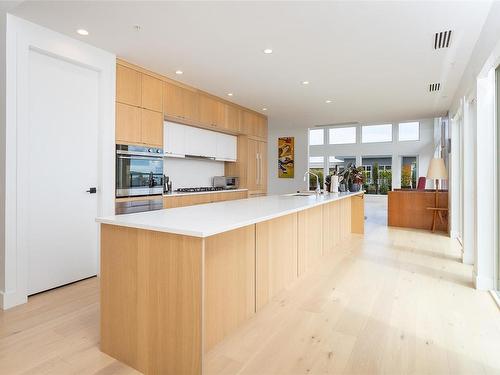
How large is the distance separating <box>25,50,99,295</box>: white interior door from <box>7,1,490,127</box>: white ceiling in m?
0.50

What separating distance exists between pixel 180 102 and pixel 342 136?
8975mm

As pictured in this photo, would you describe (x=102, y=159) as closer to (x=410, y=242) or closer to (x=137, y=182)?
(x=137, y=182)

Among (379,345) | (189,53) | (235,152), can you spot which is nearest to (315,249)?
(379,345)

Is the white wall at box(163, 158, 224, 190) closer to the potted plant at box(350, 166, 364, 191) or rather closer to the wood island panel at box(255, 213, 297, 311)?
the potted plant at box(350, 166, 364, 191)

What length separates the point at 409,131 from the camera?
1097 cm

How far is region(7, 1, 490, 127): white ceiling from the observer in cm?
261

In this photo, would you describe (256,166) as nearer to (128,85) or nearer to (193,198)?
(193,198)

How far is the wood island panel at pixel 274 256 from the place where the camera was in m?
2.42

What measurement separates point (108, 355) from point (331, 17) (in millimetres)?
3119

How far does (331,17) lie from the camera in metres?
2.72

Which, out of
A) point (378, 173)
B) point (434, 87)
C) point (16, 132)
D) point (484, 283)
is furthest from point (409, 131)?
point (16, 132)

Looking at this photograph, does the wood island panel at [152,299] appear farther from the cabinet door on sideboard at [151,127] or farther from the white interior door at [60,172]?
the cabinet door on sideboard at [151,127]

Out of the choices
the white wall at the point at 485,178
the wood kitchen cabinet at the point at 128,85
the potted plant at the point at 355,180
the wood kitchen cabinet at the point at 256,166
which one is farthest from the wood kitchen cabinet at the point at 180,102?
the white wall at the point at 485,178

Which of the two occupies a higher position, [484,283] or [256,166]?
[256,166]
